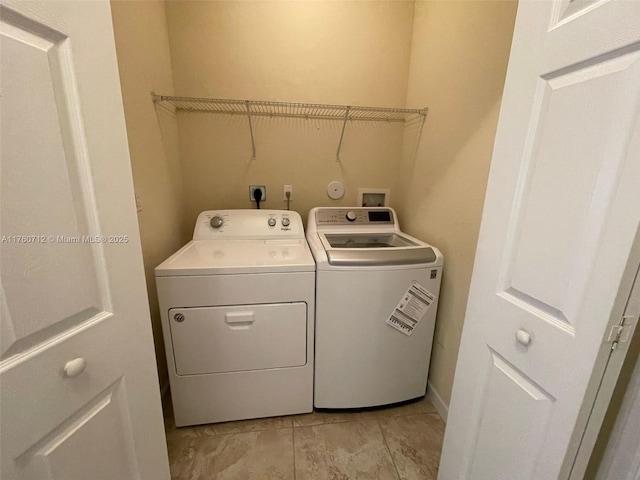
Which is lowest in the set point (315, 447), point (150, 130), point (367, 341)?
point (315, 447)

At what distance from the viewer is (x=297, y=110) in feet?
6.03

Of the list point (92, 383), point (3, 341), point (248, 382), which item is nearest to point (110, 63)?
point (3, 341)

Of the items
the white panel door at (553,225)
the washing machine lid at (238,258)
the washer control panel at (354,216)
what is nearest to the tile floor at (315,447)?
the white panel door at (553,225)

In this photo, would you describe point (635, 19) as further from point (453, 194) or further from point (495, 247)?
point (453, 194)

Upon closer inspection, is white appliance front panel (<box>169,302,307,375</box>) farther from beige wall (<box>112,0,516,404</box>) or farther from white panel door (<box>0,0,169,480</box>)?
white panel door (<box>0,0,169,480</box>)

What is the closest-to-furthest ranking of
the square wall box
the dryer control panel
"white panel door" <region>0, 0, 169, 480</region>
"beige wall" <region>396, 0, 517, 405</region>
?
"white panel door" <region>0, 0, 169, 480</region> → "beige wall" <region>396, 0, 517, 405</region> → the dryer control panel → the square wall box

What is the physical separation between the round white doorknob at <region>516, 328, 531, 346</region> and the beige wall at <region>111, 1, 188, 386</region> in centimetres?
149

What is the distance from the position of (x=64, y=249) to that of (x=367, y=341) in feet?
4.18

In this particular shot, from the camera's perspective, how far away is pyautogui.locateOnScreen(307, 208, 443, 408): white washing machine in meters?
1.33

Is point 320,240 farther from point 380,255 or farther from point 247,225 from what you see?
point 247,225

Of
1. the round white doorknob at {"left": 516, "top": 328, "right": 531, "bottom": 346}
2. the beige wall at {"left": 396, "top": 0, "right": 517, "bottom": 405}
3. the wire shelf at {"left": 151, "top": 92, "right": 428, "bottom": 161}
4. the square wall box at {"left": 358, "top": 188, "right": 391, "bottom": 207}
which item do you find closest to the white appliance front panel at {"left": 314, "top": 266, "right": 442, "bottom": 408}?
the beige wall at {"left": 396, "top": 0, "right": 517, "bottom": 405}

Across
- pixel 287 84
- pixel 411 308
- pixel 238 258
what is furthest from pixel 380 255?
pixel 287 84

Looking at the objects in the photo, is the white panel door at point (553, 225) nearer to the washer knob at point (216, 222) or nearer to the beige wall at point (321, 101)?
the beige wall at point (321, 101)

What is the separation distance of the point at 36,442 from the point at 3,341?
23cm
